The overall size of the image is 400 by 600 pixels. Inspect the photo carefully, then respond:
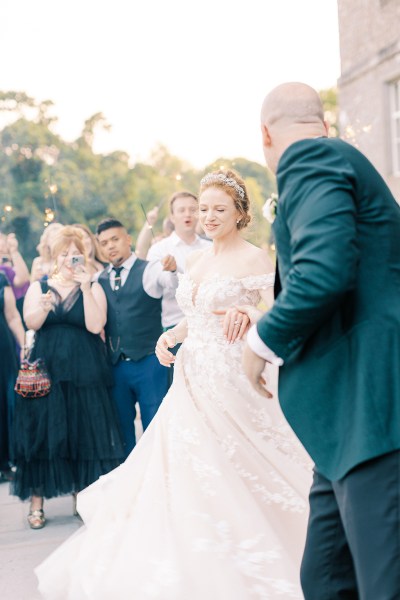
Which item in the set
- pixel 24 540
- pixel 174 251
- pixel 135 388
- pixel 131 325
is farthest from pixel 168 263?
pixel 24 540

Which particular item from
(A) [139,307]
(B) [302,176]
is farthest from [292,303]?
(A) [139,307]

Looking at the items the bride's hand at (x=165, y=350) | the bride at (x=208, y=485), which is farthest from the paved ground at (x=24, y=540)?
the bride's hand at (x=165, y=350)

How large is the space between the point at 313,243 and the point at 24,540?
3.37 meters

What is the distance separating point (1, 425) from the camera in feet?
18.9

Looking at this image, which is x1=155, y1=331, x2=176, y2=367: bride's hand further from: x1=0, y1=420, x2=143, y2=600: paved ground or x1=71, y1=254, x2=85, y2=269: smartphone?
x1=71, y1=254, x2=85, y2=269: smartphone

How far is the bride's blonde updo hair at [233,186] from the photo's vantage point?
3955mm

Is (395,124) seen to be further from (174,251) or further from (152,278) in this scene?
(152,278)

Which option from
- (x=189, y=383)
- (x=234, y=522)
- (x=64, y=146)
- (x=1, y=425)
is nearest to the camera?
(x=234, y=522)

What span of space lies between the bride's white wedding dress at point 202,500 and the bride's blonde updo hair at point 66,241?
1371 millimetres

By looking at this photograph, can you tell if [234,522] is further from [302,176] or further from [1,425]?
[1,425]

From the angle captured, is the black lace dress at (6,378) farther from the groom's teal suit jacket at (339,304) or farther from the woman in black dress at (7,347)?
the groom's teal suit jacket at (339,304)

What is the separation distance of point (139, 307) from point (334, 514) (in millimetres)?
3495

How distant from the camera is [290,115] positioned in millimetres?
2006

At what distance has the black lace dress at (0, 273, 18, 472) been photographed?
18.8 ft
